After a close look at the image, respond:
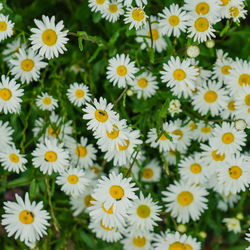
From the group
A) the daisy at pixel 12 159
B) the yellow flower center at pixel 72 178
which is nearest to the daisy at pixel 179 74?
the yellow flower center at pixel 72 178

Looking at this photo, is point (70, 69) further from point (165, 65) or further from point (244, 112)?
point (244, 112)

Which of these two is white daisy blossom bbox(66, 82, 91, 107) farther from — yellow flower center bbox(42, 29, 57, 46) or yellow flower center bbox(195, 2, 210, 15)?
yellow flower center bbox(195, 2, 210, 15)

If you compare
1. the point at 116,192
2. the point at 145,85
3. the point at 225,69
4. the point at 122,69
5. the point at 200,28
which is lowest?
the point at 116,192

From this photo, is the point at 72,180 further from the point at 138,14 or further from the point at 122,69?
the point at 138,14

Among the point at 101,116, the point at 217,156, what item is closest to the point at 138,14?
the point at 101,116

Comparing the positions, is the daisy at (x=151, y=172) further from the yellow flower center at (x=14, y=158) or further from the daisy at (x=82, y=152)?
the yellow flower center at (x=14, y=158)

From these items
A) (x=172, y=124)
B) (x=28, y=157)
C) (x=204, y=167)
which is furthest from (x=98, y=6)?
(x=204, y=167)
